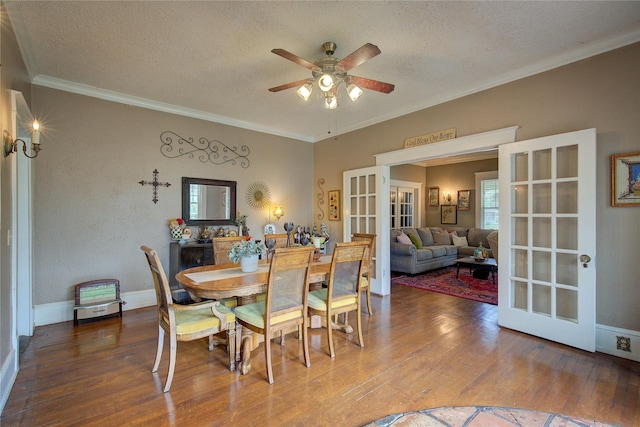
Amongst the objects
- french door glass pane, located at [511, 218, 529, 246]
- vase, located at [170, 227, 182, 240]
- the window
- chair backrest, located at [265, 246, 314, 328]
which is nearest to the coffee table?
french door glass pane, located at [511, 218, 529, 246]

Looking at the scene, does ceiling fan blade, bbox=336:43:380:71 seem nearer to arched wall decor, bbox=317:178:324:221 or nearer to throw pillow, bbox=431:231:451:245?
arched wall decor, bbox=317:178:324:221

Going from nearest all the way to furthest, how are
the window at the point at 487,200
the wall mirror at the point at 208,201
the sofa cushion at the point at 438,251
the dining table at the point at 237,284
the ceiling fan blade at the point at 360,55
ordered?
1. the ceiling fan blade at the point at 360,55
2. the dining table at the point at 237,284
3. the wall mirror at the point at 208,201
4. the sofa cushion at the point at 438,251
5. the window at the point at 487,200

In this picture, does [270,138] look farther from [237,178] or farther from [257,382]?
[257,382]

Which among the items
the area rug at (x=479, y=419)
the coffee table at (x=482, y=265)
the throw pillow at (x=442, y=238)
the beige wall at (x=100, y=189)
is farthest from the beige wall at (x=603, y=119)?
the throw pillow at (x=442, y=238)

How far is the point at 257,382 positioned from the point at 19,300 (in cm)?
275

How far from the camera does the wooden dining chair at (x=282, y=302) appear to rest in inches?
87.6

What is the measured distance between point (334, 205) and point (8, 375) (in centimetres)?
438

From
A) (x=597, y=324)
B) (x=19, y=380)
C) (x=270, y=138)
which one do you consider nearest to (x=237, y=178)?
(x=270, y=138)

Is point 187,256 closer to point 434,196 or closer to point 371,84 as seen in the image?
point 371,84

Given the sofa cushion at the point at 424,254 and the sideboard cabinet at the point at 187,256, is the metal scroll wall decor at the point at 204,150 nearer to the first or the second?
the sideboard cabinet at the point at 187,256

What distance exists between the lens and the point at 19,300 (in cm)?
305

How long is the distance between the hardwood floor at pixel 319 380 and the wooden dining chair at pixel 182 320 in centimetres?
25

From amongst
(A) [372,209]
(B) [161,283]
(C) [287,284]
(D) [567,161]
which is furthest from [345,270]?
(D) [567,161]

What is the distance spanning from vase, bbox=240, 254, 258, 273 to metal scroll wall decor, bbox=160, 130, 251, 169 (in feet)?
8.07
